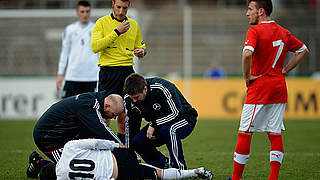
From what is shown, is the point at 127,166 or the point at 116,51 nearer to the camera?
the point at 127,166

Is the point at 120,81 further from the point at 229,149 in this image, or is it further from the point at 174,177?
the point at 229,149

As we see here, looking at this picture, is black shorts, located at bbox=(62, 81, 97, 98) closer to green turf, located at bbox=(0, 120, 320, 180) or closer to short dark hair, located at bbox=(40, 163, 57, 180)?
green turf, located at bbox=(0, 120, 320, 180)

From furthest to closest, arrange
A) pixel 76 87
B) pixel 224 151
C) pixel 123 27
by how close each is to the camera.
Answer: pixel 76 87 < pixel 224 151 < pixel 123 27

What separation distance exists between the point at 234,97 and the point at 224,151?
29.0ft

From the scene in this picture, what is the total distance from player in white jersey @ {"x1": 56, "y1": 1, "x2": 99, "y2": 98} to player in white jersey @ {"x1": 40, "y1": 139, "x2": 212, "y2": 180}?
375 cm

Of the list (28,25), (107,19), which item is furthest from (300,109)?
(107,19)

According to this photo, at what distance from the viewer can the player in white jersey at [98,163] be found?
229 inches

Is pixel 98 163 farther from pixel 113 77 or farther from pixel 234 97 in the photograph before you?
pixel 234 97

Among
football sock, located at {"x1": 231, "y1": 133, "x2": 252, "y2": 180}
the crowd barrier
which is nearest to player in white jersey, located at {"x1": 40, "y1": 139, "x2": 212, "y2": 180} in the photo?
football sock, located at {"x1": 231, "y1": 133, "x2": 252, "y2": 180}

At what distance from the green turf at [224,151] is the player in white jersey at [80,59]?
147 cm

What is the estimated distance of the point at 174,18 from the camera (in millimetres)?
26812

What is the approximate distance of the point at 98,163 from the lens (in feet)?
19.1

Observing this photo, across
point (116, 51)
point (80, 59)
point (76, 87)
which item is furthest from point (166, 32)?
point (116, 51)

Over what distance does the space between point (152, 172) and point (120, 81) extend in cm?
190
